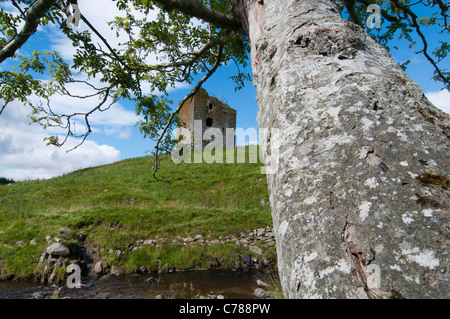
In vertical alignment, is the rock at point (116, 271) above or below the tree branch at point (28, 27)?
below

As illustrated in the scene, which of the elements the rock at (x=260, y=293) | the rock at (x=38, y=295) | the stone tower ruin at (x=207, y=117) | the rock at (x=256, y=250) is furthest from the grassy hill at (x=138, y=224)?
the stone tower ruin at (x=207, y=117)

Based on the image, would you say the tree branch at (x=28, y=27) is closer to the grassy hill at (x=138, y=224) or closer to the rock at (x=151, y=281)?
the grassy hill at (x=138, y=224)

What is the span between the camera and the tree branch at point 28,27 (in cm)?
287

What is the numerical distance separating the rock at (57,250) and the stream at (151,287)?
3.11 ft

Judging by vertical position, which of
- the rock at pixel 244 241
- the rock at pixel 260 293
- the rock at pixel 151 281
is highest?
the rock at pixel 244 241

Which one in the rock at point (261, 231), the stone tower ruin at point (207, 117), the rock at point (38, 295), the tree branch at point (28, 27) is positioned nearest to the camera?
the tree branch at point (28, 27)

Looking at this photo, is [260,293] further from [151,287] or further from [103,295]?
[103,295]

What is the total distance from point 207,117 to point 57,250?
26.2 meters

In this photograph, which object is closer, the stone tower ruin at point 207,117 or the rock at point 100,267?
the rock at point 100,267

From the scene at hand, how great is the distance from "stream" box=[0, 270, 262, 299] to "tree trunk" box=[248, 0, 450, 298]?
19.7ft

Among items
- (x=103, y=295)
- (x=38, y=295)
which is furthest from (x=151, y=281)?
(x=38, y=295)
